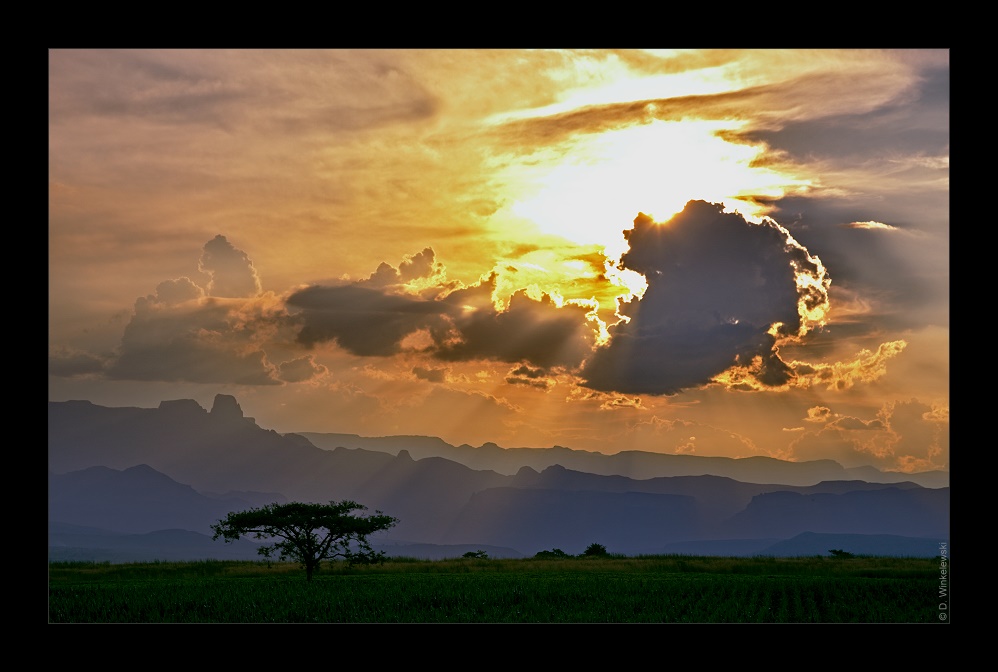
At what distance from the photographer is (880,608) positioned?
4453 cm

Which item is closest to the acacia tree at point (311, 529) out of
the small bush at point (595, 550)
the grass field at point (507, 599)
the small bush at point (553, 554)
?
the grass field at point (507, 599)

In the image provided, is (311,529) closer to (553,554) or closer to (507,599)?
(507,599)

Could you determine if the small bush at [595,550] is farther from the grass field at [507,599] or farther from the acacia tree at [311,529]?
the acacia tree at [311,529]

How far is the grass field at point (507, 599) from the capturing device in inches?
1638

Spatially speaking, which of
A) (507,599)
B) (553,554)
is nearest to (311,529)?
(507,599)

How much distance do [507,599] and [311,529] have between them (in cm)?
1968

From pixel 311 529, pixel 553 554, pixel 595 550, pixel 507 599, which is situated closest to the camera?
pixel 507 599

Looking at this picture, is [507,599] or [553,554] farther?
[553,554]

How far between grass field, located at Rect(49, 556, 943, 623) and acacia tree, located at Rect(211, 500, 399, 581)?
2548mm

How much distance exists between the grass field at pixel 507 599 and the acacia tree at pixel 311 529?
2548 millimetres

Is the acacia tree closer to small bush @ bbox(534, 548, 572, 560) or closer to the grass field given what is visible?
the grass field

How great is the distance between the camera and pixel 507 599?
46.2 metres
